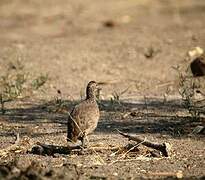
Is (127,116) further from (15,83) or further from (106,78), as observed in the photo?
(106,78)

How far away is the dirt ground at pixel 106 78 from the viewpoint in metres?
7.08

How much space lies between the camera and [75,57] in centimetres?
1320

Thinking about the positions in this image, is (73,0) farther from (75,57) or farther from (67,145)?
(67,145)

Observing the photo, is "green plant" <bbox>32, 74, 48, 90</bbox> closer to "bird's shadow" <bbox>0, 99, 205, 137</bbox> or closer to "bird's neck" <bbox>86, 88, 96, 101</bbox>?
"bird's shadow" <bbox>0, 99, 205, 137</bbox>

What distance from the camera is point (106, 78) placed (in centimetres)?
1210

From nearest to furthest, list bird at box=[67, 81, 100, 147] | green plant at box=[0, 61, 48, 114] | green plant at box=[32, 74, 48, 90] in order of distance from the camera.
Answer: bird at box=[67, 81, 100, 147] → green plant at box=[0, 61, 48, 114] → green plant at box=[32, 74, 48, 90]

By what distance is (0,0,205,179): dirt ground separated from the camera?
7082 millimetres

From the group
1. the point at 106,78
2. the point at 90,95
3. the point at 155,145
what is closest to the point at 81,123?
the point at 155,145

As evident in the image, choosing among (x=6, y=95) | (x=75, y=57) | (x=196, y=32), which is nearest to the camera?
(x=6, y=95)

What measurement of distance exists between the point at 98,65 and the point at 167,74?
3.94ft

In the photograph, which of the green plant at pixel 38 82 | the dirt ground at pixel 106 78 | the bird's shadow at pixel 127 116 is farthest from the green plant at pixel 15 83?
the bird's shadow at pixel 127 116

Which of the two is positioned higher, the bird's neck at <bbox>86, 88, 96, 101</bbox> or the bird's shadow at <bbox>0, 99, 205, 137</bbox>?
the bird's neck at <bbox>86, 88, 96, 101</bbox>

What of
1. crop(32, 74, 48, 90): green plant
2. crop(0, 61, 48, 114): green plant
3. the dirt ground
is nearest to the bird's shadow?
the dirt ground

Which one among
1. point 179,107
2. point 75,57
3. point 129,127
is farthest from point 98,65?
point 129,127
